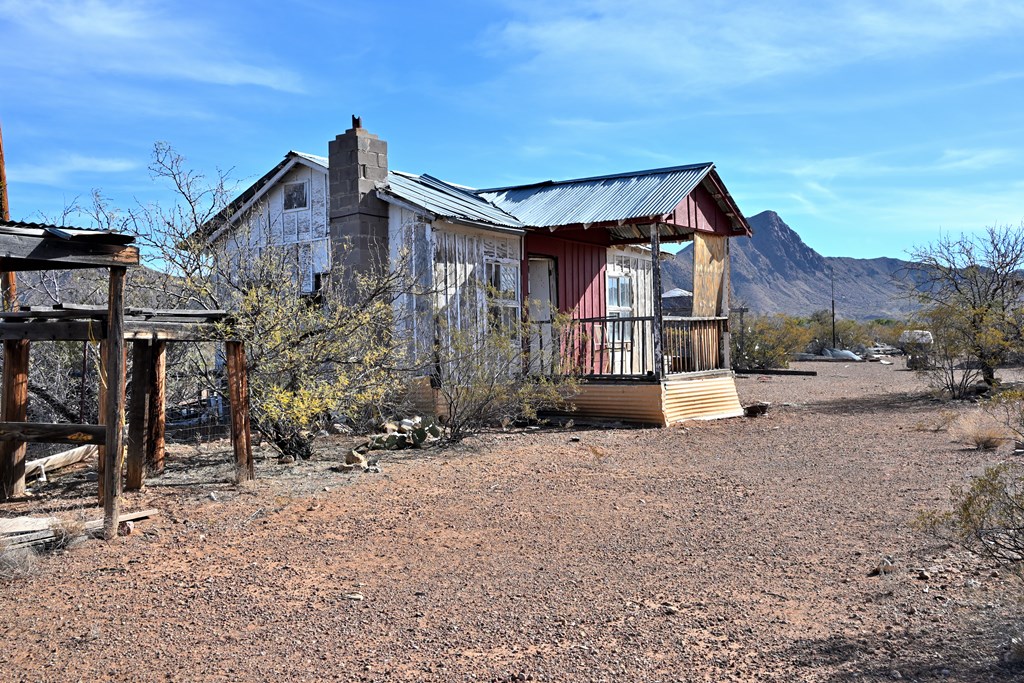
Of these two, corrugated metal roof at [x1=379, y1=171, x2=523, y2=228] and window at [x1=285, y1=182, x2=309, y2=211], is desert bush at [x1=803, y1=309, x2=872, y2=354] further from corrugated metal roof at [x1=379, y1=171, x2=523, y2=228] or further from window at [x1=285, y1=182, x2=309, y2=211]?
window at [x1=285, y1=182, x2=309, y2=211]

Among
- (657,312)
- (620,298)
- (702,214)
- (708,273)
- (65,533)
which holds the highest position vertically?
(702,214)

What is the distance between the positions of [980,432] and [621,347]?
212 inches

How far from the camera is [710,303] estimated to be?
559 inches

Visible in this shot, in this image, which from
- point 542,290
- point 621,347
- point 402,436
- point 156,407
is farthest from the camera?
point 542,290

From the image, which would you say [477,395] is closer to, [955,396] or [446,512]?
[446,512]

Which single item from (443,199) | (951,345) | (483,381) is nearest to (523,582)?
(483,381)

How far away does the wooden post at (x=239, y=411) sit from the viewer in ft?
26.5

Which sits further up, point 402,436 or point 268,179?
point 268,179

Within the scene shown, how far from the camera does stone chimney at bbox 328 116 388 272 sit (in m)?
12.6

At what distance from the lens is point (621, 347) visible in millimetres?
13750

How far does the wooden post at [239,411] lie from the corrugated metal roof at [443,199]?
16.1ft

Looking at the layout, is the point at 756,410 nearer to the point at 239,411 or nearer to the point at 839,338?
the point at 239,411

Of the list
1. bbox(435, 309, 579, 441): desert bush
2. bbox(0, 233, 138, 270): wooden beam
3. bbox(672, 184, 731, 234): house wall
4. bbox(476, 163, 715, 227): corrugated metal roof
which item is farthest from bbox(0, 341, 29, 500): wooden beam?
bbox(672, 184, 731, 234): house wall

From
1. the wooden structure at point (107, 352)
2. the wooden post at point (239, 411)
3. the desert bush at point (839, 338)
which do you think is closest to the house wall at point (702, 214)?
the wooden post at point (239, 411)
